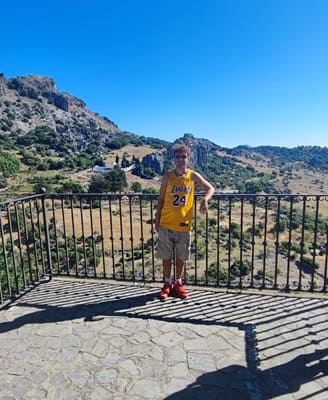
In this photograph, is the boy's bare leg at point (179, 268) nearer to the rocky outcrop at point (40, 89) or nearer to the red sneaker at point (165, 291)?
the red sneaker at point (165, 291)

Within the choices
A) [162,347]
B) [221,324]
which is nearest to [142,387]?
[162,347]

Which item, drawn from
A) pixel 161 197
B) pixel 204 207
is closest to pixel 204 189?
pixel 204 207

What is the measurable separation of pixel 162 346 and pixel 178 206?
129cm

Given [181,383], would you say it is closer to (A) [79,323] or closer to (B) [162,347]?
(B) [162,347]

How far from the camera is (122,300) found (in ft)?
10.7

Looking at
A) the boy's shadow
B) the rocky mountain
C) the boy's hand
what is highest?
the rocky mountain

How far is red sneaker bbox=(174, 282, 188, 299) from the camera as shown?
325 centimetres

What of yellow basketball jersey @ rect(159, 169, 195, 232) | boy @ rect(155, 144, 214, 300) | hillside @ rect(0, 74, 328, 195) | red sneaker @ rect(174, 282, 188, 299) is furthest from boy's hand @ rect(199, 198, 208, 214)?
hillside @ rect(0, 74, 328, 195)

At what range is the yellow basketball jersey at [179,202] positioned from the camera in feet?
9.84

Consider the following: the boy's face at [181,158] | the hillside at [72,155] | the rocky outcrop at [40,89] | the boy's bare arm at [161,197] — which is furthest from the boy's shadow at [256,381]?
the rocky outcrop at [40,89]

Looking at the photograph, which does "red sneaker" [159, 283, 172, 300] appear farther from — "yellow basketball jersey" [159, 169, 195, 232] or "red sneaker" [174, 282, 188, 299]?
"yellow basketball jersey" [159, 169, 195, 232]

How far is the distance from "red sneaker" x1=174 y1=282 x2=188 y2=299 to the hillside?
105 feet

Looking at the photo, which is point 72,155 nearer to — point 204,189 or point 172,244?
point 172,244

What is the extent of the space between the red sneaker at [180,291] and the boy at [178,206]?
0.53 ft
